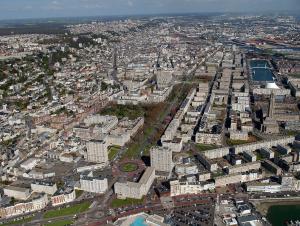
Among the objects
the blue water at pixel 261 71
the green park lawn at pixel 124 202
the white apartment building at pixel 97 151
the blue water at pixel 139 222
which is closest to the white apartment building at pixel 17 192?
the green park lawn at pixel 124 202

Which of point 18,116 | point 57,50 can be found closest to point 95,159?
point 18,116

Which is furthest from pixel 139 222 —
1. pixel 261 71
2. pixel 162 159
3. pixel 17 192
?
pixel 261 71

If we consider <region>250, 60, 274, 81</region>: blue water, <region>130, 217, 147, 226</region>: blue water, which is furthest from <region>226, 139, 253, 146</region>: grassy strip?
<region>250, 60, 274, 81</region>: blue water

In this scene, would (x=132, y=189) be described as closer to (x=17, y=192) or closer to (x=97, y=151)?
(x=97, y=151)

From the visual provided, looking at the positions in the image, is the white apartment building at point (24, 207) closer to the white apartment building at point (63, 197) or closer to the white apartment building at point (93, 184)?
the white apartment building at point (63, 197)

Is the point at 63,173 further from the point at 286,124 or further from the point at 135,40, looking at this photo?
the point at 135,40

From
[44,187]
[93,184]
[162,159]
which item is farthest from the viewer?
[162,159]

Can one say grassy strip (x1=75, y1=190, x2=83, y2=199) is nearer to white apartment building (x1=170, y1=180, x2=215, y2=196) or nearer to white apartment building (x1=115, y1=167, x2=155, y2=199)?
white apartment building (x1=115, y1=167, x2=155, y2=199)
